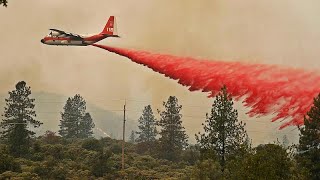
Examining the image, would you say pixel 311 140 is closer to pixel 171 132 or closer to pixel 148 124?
pixel 171 132

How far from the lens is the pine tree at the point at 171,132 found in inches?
4139

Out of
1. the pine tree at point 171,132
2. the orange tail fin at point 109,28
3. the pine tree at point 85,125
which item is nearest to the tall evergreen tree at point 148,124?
the pine tree at point 85,125

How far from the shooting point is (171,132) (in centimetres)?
10862

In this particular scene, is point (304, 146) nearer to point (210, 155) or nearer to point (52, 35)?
point (210, 155)

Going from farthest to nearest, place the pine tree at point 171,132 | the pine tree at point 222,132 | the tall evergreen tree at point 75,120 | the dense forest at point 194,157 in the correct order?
the tall evergreen tree at point 75,120 < the pine tree at point 171,132 < the pine tree at point 222,132 < the dense forest at point 194,157

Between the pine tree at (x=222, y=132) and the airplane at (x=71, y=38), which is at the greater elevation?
the airplane at (x=71, y=38)

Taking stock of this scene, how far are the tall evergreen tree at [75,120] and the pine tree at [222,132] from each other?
95.9 m

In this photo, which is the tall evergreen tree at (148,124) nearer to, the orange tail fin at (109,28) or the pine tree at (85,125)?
the pine tree at (85,125)

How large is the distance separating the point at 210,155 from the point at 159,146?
58.0 metres

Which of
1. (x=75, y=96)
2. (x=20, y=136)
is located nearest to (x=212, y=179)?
(x=20, y=136)

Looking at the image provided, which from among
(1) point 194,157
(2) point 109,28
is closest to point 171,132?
(1) point 194,157

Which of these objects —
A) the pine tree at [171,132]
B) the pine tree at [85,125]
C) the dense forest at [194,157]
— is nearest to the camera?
the dense forest at [194,157]

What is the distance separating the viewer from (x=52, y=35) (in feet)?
216

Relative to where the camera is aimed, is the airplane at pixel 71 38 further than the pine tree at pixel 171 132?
No
